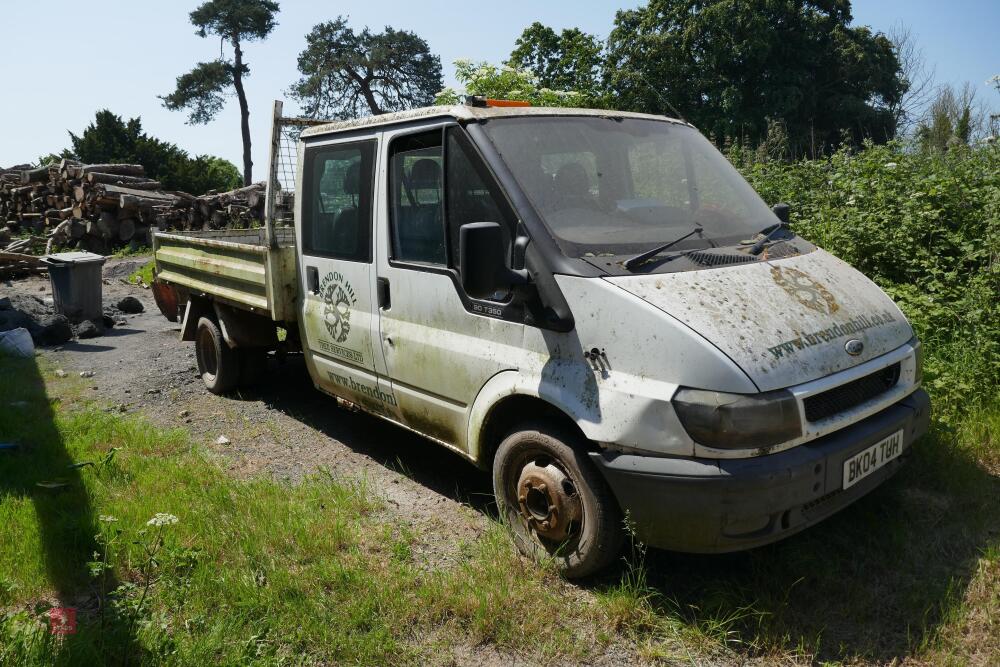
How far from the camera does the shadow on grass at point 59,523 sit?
2.78m

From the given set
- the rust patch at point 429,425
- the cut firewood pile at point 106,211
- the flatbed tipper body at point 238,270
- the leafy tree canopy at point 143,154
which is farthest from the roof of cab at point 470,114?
the leafy tree canopy at point 143,154

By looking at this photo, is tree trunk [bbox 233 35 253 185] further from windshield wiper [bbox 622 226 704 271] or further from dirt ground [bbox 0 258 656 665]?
windshield wiper [bbox 622 226 704 271]

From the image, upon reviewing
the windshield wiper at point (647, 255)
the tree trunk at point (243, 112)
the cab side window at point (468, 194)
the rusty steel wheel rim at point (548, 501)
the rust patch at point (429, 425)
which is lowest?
the rusty steel wheel rim at point (548, 501)

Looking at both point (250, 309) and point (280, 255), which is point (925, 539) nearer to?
point (280, 255)

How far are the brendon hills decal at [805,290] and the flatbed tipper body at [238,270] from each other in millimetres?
3108

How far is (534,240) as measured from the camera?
3.17 m

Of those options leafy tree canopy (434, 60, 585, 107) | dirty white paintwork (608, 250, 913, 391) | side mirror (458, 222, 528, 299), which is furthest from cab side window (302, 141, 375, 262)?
leafy tree canopy (434, 60, 585, 107)

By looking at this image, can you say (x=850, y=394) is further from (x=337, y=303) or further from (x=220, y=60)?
(x=220, y=60)

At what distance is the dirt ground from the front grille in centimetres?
115

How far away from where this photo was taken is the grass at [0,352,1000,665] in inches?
110

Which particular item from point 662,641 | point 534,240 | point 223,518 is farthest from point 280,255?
point 662,641

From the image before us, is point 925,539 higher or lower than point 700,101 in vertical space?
lower

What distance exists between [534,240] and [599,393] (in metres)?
0.73

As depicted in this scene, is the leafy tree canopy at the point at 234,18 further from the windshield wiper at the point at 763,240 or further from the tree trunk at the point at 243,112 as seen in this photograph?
the windshield wiper at the point at 763,240
